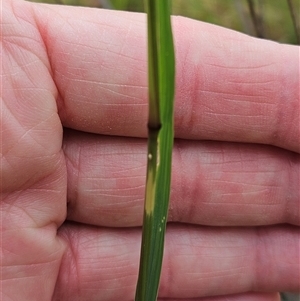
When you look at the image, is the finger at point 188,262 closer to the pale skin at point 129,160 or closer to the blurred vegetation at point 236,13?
the pale skin at point 129,160

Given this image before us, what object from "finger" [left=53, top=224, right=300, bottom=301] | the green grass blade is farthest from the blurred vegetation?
the green grass blade

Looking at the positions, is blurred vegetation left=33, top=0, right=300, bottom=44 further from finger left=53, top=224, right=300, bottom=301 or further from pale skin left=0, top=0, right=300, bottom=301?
finger left=53, top=224, right=300, bottom=301

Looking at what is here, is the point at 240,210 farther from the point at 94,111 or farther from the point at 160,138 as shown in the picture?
the point at 160,138

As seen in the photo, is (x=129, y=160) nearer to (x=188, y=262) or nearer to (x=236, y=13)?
(x=188, y=262)

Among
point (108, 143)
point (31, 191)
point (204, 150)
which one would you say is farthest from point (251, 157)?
point (31, 191)

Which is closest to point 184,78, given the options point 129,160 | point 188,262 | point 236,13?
point 129,160
